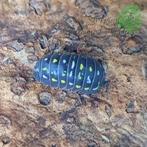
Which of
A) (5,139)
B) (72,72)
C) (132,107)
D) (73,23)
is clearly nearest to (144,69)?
(132,107)

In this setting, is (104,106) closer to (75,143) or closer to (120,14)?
Answer: (75,143)

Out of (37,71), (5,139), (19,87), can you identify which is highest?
(37,71)

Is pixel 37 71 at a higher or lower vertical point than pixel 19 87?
higher

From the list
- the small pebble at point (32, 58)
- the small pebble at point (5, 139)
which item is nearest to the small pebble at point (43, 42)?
the small pebble at point (32, 58)

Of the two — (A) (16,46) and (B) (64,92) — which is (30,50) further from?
(B) (64,92)

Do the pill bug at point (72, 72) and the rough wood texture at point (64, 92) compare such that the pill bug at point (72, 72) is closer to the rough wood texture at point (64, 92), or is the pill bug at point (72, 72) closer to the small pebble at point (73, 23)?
the rough wood texture at point (64, 92)

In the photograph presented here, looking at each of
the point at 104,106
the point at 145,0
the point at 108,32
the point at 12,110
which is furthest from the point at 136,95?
the point at 12,110

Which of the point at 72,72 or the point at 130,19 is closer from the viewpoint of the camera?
the point at 72,72
